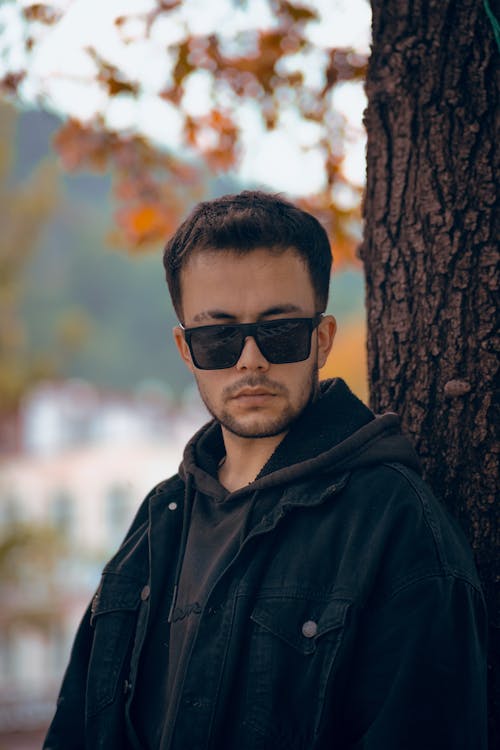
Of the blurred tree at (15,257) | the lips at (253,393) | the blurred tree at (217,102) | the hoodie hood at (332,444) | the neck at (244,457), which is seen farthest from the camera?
the blurred tree at (15,257)

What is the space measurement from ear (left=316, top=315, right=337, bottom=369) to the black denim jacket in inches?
13.2

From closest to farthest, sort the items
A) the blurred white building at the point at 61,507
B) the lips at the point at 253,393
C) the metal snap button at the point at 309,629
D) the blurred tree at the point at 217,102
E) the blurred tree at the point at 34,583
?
the metal snap button at the point at 309,629 < the lips at the point at 253,393 < the blurred tree at the point at 217,102 < the blurred tree at the point at 34,583 < the blurred white building at the point at 61,507

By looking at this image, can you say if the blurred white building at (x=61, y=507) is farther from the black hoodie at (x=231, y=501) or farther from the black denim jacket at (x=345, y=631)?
the black denim jacket at (x=345, y=631)

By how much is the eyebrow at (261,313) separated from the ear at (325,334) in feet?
0.28

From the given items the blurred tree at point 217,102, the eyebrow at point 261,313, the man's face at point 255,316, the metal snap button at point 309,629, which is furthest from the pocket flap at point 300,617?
the blurred tree at point 217,102

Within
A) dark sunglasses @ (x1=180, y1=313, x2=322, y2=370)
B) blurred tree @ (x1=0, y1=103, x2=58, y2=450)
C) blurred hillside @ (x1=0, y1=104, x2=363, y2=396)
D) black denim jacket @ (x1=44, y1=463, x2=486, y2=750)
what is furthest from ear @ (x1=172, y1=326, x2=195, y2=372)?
blurred hillside @ (x1=0, y1=104, x2=363, y2=396)

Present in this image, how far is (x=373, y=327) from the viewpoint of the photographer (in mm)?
2900

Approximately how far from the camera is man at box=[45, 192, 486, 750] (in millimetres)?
2029

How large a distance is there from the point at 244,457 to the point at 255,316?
0.36 metres

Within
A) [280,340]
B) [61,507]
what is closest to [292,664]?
[280,340]

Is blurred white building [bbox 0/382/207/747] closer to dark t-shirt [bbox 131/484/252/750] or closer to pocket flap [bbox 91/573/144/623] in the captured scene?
pocket flap [bbox 91/573/144/623]

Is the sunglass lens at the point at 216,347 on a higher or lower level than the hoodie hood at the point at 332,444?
higher

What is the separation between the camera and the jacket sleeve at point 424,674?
1.98 meters

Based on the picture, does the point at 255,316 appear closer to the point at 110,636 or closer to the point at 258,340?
the point at 258,340
